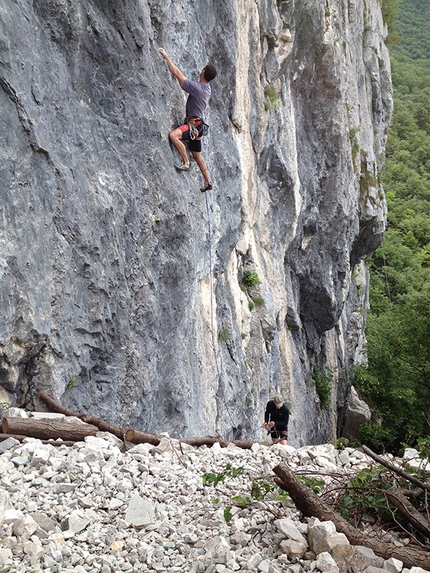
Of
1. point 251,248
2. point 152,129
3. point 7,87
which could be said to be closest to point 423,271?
point 251,248

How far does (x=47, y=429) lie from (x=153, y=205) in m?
3.49

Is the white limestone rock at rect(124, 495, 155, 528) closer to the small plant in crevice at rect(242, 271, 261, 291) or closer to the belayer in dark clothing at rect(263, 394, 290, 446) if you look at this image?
the belayer in dark clothing at rect(263, 394, 290, 446)

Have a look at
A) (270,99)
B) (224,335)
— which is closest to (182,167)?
(224,335)

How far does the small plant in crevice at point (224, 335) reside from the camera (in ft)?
34.6

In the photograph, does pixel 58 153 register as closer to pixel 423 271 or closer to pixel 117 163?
pixel 117 163

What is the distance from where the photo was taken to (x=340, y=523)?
3.88 metres

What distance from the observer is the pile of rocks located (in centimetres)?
353

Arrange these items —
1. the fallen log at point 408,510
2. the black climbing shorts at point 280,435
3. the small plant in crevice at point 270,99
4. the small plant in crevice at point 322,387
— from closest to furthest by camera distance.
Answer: the fallen log at point 408,510 < the black climbing shorts at point 280,435 < the small plant in crevice at point 270,99 < the small plant in crevice at point 322,387

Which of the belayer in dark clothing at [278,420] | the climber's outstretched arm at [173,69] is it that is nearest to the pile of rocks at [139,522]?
the belayer in dark clothing at [278,420]

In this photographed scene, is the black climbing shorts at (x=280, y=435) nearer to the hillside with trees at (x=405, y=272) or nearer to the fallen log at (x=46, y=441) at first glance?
the hillside with trees at (x=405, y=272)

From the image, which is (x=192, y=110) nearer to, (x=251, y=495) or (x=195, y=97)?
(x=195, y=97)

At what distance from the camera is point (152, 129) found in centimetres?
765

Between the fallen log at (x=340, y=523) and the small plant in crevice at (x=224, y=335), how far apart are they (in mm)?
6167

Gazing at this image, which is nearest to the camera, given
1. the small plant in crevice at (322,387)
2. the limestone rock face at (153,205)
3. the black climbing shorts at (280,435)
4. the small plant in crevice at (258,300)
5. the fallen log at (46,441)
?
the fallen log at (46,441)
